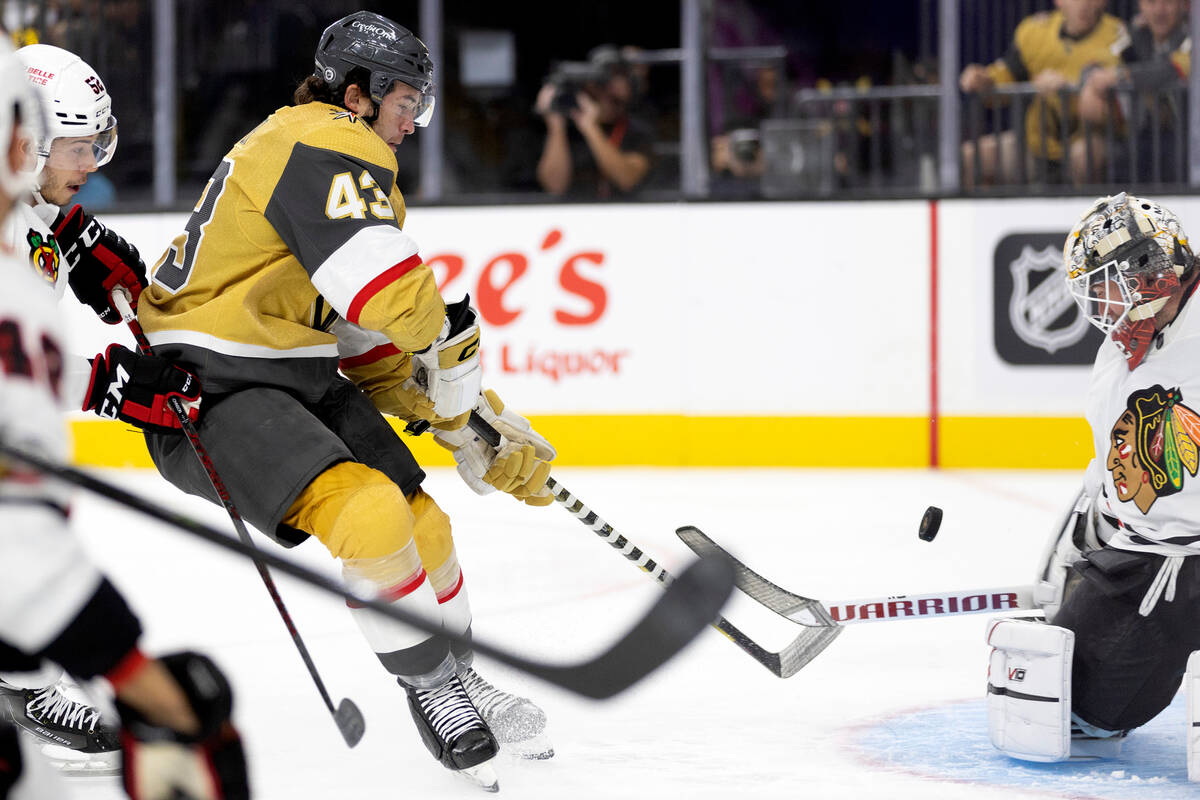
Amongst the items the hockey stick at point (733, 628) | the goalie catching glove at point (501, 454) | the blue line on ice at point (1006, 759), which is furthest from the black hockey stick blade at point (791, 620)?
the goalie catching glove at point (501, 454)

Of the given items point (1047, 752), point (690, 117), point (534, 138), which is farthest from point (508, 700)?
point (534, 138)

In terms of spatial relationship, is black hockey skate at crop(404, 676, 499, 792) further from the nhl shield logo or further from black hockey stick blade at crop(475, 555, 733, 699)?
the nhl shield logo

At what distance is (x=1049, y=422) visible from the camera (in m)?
5.20

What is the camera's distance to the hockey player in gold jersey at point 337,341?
2.00m

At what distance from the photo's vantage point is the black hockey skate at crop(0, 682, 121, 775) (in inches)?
90.3

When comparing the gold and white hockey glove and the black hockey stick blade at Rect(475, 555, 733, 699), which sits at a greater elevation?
the gold and white hockey glove

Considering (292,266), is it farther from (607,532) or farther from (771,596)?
(771,596)

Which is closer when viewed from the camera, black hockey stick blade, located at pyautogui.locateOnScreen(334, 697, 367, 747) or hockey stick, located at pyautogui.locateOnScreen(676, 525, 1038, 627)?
black hockey stick blade, located at pyautogui.locateOnScreen(334, 697, 367, 747)

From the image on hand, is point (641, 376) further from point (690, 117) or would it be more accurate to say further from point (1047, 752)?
point (1047, 752)

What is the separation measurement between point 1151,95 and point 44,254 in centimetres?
419

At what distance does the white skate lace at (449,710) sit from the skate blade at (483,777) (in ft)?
0.18

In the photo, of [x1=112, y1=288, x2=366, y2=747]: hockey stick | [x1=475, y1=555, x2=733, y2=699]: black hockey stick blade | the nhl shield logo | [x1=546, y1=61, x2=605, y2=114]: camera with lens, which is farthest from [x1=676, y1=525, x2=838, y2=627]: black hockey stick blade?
[x1=546, y1=61, x2=605, y2=114]: camera with lens

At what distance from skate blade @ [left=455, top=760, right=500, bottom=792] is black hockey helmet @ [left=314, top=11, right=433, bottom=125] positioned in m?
0.96

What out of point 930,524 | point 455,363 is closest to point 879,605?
point 930,524
